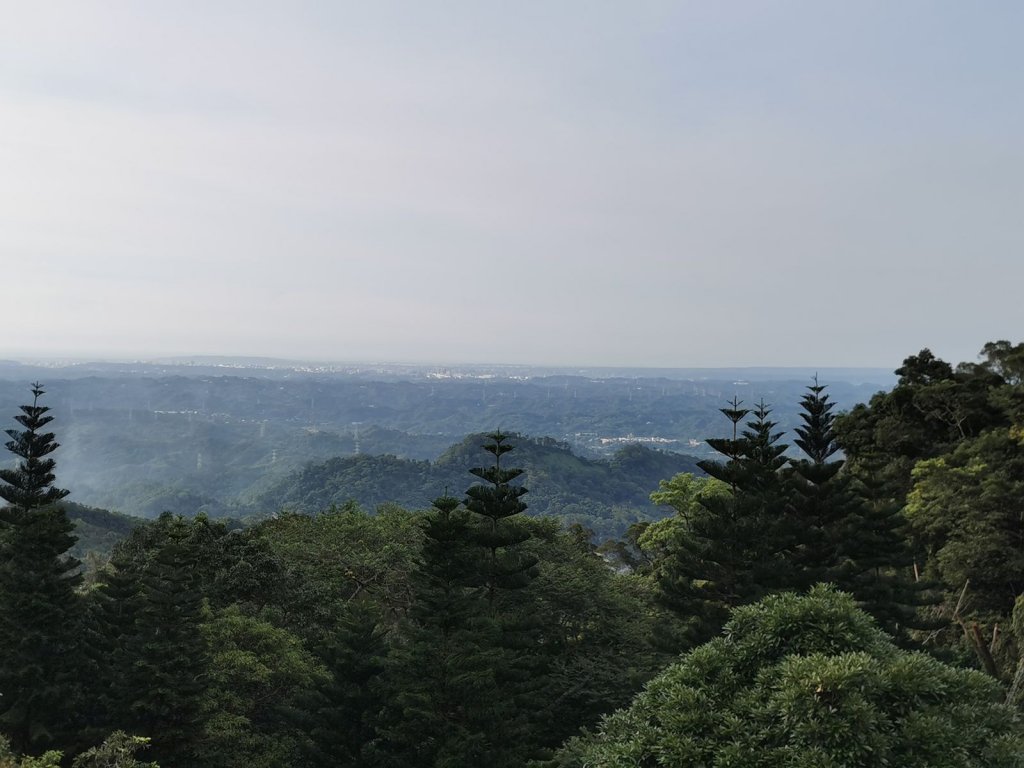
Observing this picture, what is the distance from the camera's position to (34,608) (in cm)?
1692

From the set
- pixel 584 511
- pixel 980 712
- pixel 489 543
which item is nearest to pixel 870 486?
pixel 489 543

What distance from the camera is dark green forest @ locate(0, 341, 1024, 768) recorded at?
6.55 metres

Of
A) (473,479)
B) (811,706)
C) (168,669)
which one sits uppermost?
(811,706)

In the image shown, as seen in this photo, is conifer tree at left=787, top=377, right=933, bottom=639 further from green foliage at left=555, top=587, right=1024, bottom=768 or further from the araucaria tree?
the araucaria tree

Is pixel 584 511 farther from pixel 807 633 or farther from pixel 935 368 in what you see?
pixel 807 633

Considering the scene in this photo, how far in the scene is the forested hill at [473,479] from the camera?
135 metres

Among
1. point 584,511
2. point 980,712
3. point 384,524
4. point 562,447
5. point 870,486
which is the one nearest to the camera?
point 980,712

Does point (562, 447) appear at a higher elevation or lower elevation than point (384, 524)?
lower

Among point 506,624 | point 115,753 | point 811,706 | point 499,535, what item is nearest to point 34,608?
point 115,753

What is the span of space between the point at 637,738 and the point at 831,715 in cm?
179

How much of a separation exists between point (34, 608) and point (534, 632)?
486 inches

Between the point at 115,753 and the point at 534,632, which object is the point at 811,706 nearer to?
the point at 115,753

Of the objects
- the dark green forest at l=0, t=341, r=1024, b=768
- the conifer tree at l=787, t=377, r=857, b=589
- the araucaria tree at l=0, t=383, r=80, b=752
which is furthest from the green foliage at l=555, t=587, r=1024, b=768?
the araucaria tree at l=0, t=383, r=80, b=752

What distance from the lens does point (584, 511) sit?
135 meters
